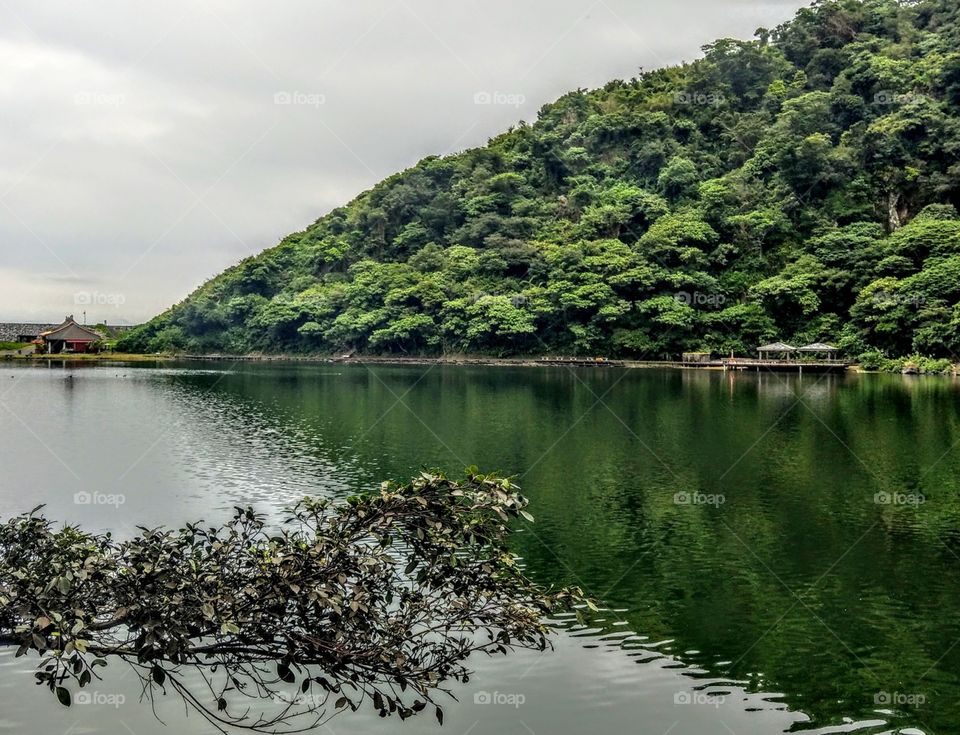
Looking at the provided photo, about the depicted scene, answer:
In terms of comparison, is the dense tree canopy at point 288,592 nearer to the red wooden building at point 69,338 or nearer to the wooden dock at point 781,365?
the wooden dock at point 781,365

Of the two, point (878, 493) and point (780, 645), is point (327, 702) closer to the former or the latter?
point (780, 645)

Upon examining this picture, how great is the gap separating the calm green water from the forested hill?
73.2ft

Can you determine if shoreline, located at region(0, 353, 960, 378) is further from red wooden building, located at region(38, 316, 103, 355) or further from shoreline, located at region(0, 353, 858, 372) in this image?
red wooden building, located at region(38, 316, 103, 355)

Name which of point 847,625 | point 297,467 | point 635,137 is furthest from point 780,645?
point 635,137

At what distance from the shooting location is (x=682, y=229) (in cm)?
6153

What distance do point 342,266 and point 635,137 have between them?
31.1 metres

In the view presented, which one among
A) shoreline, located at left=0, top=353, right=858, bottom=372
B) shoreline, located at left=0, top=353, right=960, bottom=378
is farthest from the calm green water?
shoreline, located at left=0, top=353, right=858, bottom=372

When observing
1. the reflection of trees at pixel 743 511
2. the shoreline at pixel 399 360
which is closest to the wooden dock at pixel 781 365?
the shoreline at pixel 399 360

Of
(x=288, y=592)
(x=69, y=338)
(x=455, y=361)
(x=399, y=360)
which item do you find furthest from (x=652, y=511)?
(x=69, y=338)

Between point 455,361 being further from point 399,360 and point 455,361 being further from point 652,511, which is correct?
point 652,511

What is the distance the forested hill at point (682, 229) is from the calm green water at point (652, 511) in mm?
22303

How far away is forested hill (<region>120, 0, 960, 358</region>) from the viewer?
56.5 meters

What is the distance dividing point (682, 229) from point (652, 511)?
165ft

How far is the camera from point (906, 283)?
49.2 metres
